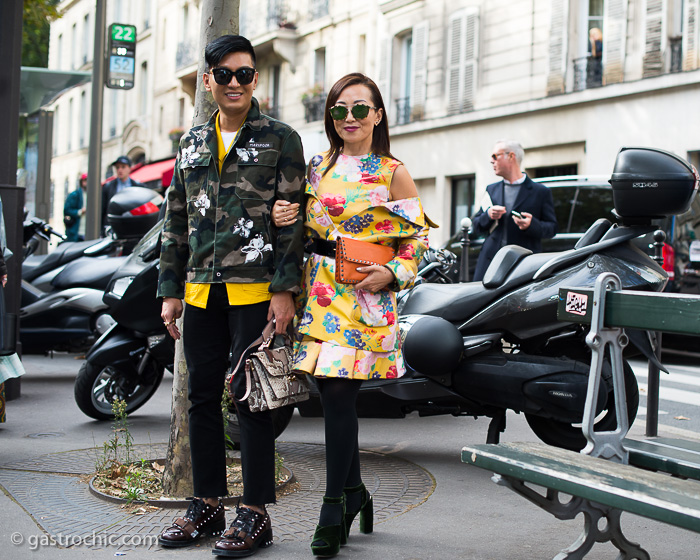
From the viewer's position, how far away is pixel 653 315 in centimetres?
311

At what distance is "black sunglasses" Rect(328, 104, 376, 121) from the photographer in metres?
3.68

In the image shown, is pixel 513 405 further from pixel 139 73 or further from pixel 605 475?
pixel 139 73

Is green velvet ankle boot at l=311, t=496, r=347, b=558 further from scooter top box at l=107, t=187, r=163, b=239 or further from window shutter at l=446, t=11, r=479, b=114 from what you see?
window shutter at l=446, t=11, r=479, b=114

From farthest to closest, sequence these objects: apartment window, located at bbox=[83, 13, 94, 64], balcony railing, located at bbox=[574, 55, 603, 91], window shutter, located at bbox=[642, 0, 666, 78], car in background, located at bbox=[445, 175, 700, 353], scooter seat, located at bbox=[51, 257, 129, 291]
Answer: apartment window, located at bbox=[83, 13, 94, 64] < balcony railing, located at bbox=[574, 55, 603, 91] < window shutter, located at bbox=[642, 0, 666, 78] < car in background, located at bbox=[445, 175, 700, 353] < scooter seat, located at bbox=[51, 257, 129, 291]

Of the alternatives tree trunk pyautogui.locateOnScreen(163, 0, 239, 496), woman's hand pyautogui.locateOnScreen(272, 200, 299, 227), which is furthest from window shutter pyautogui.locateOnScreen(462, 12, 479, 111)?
woman's hand pyautogui.locateOnScreen(272, 200, 299, 227)

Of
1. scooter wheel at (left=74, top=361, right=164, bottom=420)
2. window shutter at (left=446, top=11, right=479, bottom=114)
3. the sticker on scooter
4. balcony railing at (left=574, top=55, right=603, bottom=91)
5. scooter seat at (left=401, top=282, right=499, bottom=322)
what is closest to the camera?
the sticker on scooter

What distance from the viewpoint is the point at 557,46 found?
64.8ft

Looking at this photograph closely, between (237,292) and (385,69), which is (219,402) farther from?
(385,69)

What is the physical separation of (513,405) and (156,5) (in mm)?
36942

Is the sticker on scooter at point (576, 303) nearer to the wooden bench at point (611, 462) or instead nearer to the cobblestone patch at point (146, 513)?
the wooden bench at point (611, 462)

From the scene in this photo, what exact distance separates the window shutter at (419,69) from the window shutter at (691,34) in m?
8.33

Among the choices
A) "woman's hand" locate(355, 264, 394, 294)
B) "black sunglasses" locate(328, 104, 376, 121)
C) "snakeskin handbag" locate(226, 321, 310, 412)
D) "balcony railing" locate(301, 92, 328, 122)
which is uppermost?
"balcony railing" locate(301, 92, 328, 122)

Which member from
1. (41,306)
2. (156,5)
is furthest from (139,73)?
(41,306)

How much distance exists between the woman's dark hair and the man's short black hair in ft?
1.11
